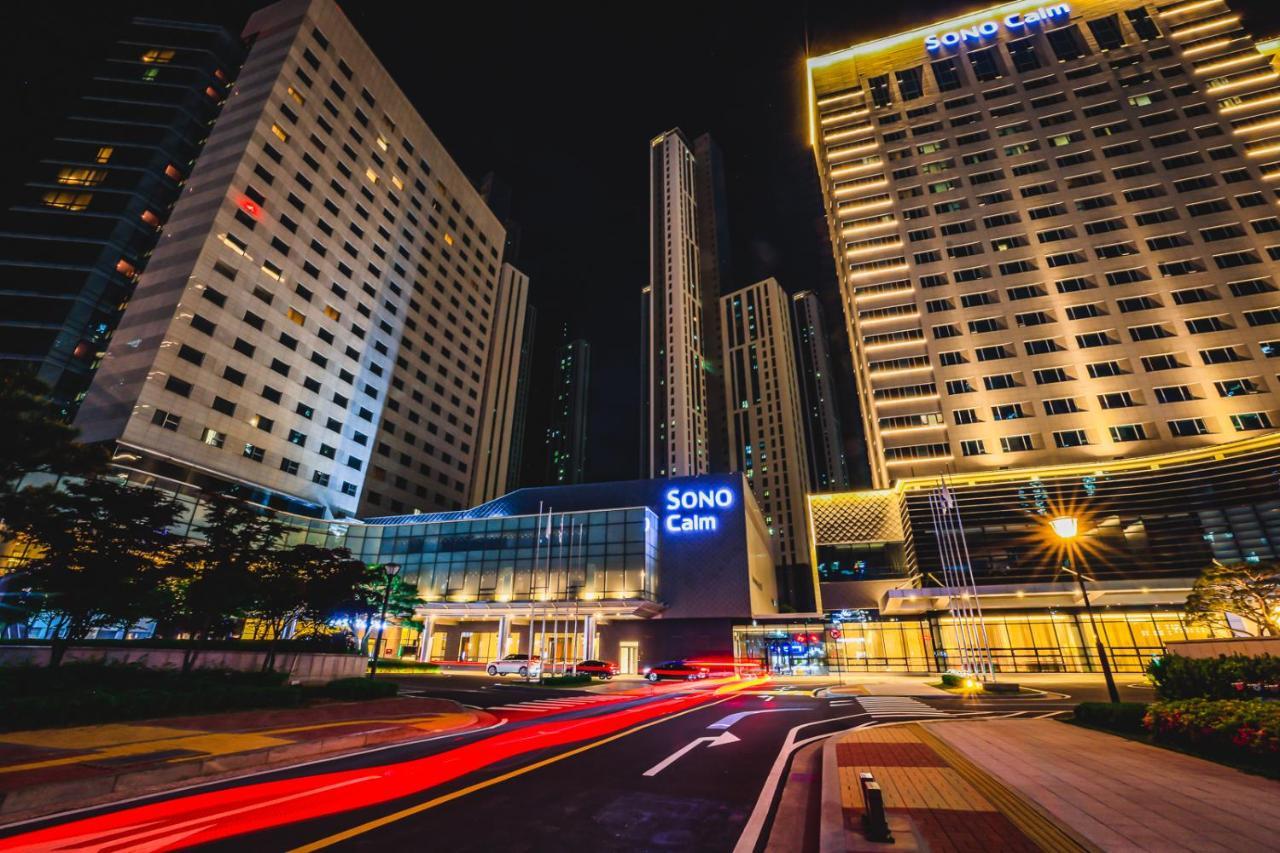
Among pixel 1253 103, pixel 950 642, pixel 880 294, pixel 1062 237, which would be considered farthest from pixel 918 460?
pixel 1253 103

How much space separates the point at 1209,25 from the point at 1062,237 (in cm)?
3894

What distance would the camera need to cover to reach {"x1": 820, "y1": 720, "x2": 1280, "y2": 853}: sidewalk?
5.12m

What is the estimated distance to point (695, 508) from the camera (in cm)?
5253

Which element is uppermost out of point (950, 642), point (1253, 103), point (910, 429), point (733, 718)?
point (1253, 103)

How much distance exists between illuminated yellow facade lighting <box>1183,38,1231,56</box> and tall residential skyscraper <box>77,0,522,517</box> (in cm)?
10321

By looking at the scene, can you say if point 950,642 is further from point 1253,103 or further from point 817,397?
point 817,397

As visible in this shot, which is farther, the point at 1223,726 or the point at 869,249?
the point at 869,249

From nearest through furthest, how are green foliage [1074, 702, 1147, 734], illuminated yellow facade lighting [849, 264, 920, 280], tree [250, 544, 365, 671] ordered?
1. green foliage [1074, 702, 1147, 734]
2. tree [250, 544, 365, 671]
3. illuminated yellow facade lighting [849, 264, 920, 280]

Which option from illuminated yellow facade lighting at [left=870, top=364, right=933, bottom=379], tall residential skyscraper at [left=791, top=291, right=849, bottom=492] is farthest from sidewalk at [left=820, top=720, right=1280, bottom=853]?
tall residential skyscraper at [left=791, top=291, right=849, bottom=492]

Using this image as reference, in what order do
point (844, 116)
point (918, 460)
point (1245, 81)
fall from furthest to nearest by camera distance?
1. point (844, 116)
2. point (1245, 81)
3. point (918, 460)

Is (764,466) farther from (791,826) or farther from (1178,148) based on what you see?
(791,826)

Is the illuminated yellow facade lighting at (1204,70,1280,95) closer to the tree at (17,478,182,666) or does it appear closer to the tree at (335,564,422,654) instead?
the tree at (335,564,422,654)

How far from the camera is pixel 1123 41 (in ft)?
222

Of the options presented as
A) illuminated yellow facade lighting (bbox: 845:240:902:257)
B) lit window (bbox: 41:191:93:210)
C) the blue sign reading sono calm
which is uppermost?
illuminated yellow facade lighting (bbox: 845:240:902:257)
